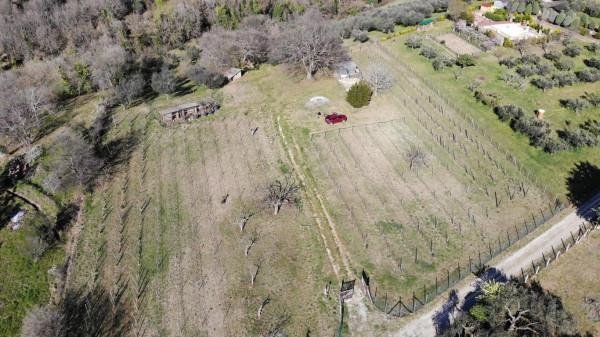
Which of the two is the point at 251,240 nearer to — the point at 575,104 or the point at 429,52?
the point at 575,104

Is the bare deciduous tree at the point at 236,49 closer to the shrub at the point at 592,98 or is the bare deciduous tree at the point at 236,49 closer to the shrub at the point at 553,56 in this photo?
the shrub at the point at 553,56

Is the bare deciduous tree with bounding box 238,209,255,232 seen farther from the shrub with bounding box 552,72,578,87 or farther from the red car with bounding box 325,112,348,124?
the shrub with bounding box 552,72,578,87

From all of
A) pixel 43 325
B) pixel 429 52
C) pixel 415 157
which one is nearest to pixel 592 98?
pixel 429 52

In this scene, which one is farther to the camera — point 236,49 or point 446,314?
point 236,49

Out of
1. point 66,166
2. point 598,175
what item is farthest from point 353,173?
point 66,166

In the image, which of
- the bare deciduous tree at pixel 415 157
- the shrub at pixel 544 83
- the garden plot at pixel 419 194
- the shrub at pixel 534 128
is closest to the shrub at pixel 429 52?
the shrub at pixel 544 83
